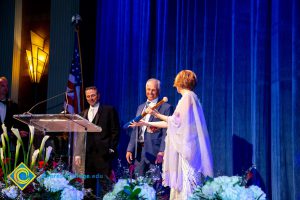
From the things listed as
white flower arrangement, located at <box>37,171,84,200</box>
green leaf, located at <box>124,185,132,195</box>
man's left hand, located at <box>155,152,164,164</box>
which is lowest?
man's left hand, located at <box>155,152,164,164</box>

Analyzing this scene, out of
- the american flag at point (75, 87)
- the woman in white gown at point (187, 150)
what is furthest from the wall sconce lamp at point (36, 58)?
the woman in white gown at point (187, 150)

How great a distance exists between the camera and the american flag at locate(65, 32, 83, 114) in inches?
252

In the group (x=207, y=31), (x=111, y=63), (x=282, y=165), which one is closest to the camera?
(x=282, y=165)

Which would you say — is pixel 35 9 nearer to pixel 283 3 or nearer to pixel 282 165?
pixel 283 3

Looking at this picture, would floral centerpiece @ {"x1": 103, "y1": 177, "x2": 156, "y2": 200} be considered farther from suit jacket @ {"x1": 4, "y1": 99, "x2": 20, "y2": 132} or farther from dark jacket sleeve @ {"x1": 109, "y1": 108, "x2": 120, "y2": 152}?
suit jacket @ {"x1": 4, "y1": 99, "x2": 20, "y2": 132}

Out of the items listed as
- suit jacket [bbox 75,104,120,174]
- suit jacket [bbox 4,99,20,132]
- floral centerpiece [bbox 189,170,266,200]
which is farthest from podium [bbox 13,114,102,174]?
floral centerpiece [bbox 189,170,266,200]

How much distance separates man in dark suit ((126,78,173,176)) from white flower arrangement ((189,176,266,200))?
2.73 meters

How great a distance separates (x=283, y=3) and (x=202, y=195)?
365cm

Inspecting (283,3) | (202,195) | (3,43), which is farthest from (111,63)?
(202,195)

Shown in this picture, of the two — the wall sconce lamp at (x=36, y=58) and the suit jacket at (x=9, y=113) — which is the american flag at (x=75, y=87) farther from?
the wall sconce lamp at (x=36, y=58)

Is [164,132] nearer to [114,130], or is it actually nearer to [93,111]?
[114,130]

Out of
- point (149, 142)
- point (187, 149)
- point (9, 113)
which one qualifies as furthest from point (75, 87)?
point (187, 149)

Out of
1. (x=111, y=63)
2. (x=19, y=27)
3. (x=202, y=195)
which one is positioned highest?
(x=19, y=27)

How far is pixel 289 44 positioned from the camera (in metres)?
5.13
